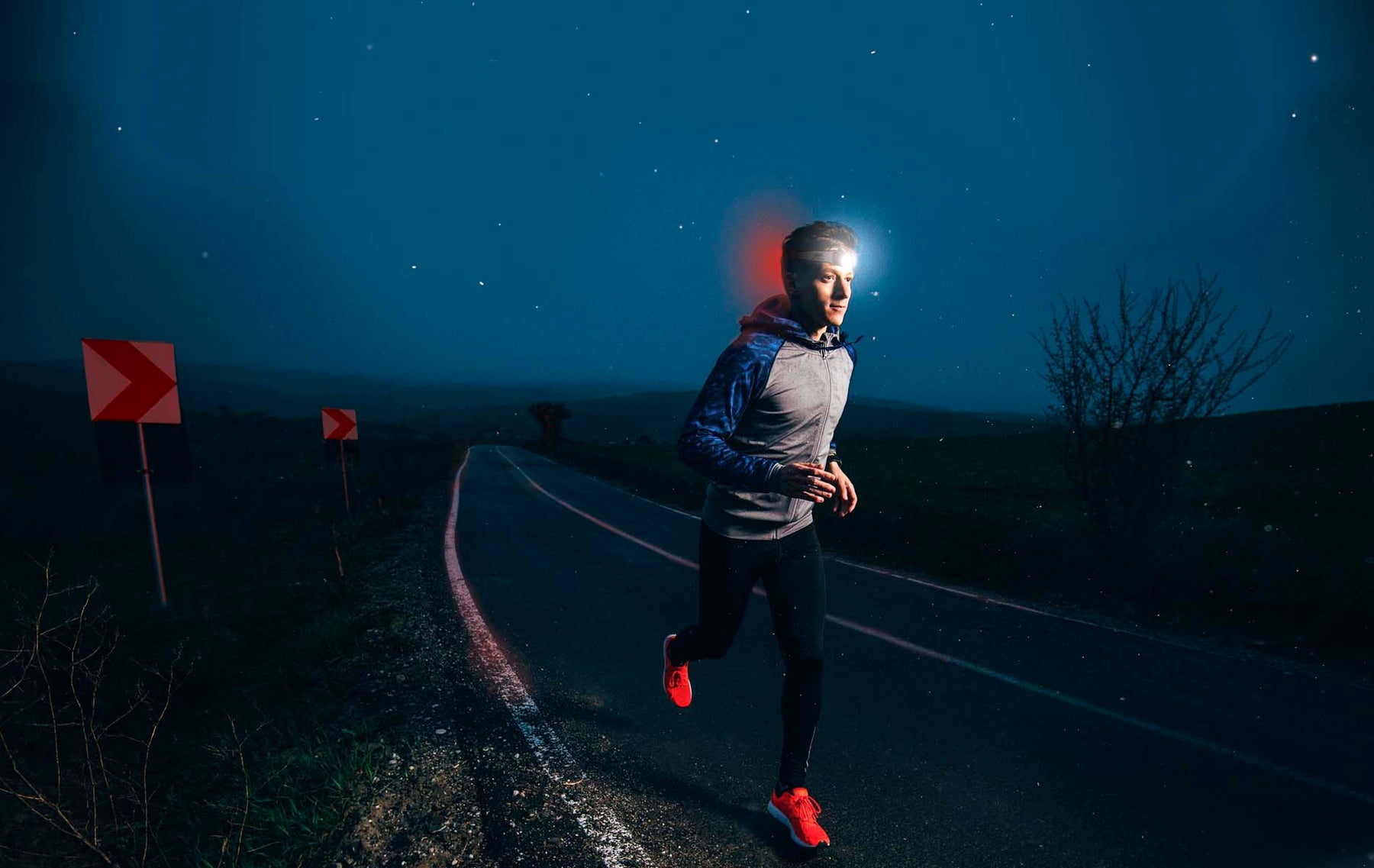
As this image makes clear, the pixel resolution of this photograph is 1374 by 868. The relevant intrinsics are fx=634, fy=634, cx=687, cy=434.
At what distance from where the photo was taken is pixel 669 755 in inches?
128

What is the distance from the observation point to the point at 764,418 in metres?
2.43

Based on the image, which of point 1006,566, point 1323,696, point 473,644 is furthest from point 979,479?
point 473,644

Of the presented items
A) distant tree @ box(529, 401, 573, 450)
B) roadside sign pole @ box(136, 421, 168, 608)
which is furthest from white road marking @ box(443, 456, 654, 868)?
distant tree @ box(529, 401, 573, 450)

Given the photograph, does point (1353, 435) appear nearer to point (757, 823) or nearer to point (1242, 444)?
point (1242, 444)

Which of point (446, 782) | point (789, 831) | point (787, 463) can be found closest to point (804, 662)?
point (789, 831)

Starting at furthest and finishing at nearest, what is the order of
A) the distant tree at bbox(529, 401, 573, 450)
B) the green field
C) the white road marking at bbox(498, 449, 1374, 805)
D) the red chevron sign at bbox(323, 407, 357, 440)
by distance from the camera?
the distant tree at bbox(529, 401, 573, 450) < the red chevron sign at bbox(323, 407, 357, 440) < the white road marking at bbox(498, 449, 1374, 805) < the green field

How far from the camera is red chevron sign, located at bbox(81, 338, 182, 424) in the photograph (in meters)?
5.48

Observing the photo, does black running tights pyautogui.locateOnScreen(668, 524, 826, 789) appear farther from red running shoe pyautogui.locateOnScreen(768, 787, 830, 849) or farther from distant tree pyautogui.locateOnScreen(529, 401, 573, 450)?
distant tree pyautogui.locateOnScreen(529, 401, 573, 450)

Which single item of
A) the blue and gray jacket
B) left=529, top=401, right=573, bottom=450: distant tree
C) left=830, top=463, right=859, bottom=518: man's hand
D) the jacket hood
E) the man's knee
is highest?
the jacket hood

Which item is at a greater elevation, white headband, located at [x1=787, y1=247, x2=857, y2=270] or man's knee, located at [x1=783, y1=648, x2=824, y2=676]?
white headband, located at [x1=787, y1=247, x2=857, y2=270]

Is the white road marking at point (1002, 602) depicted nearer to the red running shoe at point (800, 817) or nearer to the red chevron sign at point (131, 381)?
the red running shoe at point (800, 817)

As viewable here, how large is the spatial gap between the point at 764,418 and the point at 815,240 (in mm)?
684

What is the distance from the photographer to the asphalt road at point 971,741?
2566mm

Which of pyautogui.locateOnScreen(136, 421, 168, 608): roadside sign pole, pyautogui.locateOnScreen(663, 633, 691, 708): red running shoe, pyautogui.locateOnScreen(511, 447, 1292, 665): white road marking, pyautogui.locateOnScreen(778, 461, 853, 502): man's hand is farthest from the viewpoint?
pyautogui.locateOnScreen(136, 421, 168, 608): roadside sign pole
